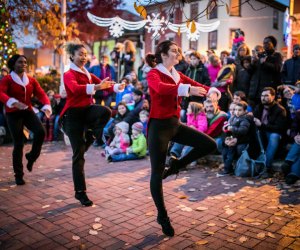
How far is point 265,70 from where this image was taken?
7996mm

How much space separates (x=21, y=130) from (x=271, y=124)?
4.98m

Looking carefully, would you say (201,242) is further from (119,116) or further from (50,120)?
(50,120)

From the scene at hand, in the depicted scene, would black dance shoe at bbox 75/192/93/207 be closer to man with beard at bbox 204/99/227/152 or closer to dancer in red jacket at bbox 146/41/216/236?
dancer in red jacket at bbox 146/41/216/236

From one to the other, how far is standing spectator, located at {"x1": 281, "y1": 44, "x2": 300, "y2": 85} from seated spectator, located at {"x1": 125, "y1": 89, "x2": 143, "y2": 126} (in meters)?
3.90

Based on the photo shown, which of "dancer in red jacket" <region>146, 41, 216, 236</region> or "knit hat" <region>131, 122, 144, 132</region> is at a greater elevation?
"dancer in red jacket" <region>146, 41, 216, 236</region>

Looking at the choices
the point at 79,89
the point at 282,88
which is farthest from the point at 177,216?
the point at 282,88

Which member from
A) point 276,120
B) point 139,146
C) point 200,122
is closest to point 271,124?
point 276,120

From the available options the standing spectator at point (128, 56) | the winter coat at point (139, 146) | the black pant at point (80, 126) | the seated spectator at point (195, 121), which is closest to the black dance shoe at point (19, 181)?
the black pant at point (80, 126)

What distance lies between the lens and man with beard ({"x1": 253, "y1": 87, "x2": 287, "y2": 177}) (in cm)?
677

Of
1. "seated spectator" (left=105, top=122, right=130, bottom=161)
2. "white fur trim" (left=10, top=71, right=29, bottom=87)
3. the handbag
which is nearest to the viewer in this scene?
"white fur trim" (left=10, top=71, right=29, bottom=87)

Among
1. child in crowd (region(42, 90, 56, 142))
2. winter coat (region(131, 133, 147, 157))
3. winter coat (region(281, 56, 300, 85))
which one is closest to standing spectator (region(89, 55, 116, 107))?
child in crowd (region(42, 90, 56, 142))

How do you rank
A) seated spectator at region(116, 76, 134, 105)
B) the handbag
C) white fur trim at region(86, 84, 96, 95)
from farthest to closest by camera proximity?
1. seated spectator at region(116, 76, 134, 105)
2. the handbag
3. white fur trim at region(86, 84, 96, 95)

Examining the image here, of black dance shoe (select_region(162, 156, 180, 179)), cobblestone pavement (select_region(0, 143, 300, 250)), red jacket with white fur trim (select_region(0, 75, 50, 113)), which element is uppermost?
red jacket with white fur trim (select_region(0, 75, 50, 113))

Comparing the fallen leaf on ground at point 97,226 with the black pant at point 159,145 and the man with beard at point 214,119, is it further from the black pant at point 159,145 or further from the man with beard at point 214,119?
the man with beard at point 214,119
